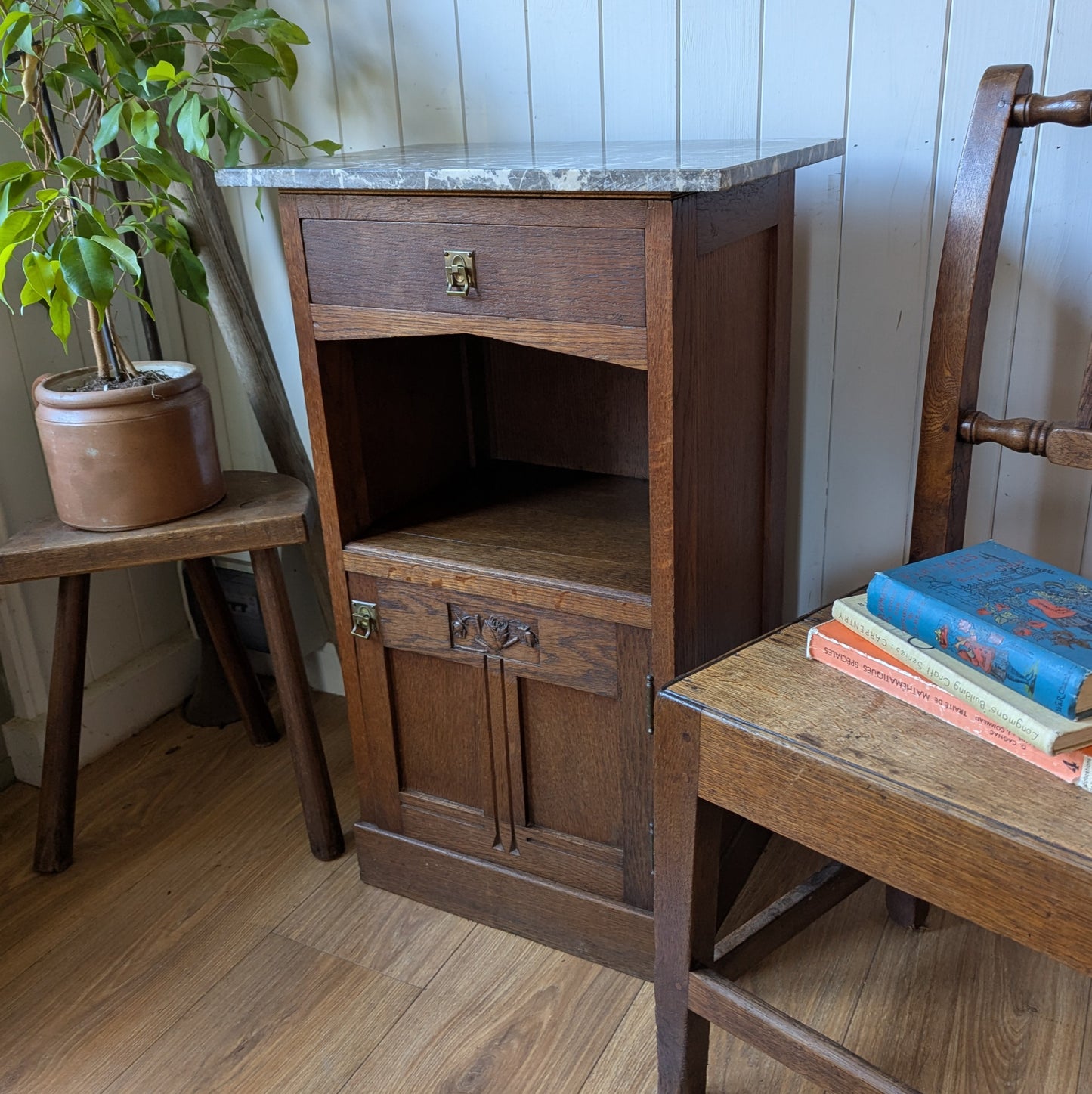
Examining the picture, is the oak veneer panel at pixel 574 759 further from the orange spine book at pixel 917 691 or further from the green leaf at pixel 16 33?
the green leaf at pixel 16 33

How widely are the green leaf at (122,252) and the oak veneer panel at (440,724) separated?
565 mm

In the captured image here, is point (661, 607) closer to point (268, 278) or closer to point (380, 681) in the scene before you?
point (380, 681)

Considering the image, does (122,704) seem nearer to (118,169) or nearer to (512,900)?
(512,900)

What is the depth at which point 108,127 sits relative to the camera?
1256 millimetres

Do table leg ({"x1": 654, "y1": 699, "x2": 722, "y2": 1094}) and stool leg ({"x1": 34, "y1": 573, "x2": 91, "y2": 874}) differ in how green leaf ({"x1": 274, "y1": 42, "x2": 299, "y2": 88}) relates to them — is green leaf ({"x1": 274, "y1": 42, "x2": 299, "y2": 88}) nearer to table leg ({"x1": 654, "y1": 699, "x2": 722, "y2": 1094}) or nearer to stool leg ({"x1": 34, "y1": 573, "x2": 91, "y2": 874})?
stool leg ({"x1": 34, "y1": 573, "x2": 91, "y2": 874})

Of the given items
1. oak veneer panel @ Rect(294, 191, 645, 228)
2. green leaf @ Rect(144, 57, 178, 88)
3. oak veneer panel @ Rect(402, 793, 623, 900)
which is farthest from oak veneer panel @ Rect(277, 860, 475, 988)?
green leaf @ Rect(144, 57, 178, 88)

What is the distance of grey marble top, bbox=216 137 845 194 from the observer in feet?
3.27

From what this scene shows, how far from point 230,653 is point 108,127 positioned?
2.96ft

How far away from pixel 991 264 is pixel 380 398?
0.75m

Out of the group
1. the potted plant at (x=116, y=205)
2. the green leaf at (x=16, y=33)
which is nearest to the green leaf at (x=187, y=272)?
the potted plant at (x=116, y=205)

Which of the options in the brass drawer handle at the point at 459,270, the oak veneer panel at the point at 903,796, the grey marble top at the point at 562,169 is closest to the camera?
the oak veneer panel at the point at 903,796

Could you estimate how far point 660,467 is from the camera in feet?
3.71

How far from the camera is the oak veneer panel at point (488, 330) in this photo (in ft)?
3.58

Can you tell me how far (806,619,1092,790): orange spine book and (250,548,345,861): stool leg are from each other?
2.57ft
